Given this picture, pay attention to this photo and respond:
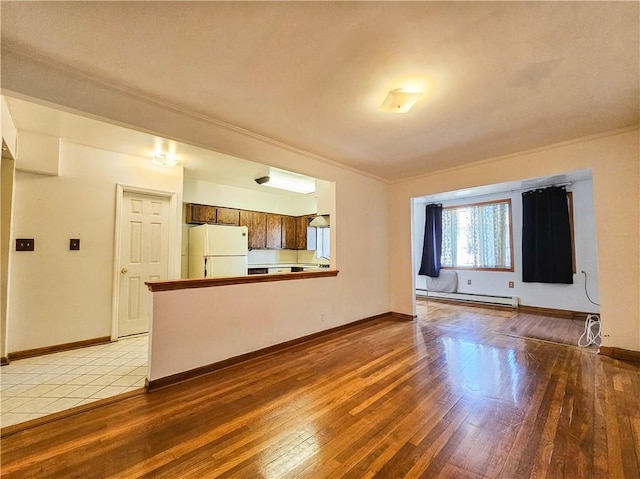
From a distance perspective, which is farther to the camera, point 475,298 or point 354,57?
point 475,298

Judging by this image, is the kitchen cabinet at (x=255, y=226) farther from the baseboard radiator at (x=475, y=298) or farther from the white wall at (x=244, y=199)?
the baseboard radiator at (x=475, y=298)

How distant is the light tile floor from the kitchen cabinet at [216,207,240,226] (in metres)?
2.47

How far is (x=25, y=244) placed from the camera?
296 cm

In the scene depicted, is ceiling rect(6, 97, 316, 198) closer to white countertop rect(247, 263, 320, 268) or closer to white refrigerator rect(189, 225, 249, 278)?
white refrigerator rect(189, 225, 249, 278)

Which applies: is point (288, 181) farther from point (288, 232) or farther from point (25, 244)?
point (25, 244)

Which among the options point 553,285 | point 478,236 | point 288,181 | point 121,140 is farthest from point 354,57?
point 553,285

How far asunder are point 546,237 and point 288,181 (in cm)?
484

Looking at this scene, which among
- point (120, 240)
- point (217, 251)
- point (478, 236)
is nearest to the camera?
point (120, 240)

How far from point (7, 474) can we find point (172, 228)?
3.04m

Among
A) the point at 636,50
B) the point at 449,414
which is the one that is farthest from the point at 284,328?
the point at 636,50

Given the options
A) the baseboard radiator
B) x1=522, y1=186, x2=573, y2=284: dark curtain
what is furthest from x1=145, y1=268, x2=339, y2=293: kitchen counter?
x1=522, y1=186, x2=573, y2=284: dark curtain

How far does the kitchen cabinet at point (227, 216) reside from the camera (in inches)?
196

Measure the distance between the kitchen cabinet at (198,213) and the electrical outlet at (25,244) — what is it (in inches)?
76.5

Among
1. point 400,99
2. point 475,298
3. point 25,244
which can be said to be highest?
point 400,99
